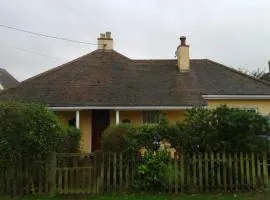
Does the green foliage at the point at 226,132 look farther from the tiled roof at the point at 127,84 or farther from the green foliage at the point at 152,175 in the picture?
the tiled roof at the point at 127,84

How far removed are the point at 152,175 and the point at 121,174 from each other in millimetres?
843

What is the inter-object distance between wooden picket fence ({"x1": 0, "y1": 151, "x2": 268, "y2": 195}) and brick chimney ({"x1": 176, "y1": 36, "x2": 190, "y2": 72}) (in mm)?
13799

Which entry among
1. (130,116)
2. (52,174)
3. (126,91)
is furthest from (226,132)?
(126,91)

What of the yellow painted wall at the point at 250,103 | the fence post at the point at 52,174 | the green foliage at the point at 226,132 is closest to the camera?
the fence post at the point at 52,174

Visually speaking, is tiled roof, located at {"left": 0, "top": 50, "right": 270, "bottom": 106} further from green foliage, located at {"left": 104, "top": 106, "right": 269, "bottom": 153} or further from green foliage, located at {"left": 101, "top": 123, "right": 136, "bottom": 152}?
green foliage, located at {"left": 104, "top": 106, "right": 269, "bottom": 153}

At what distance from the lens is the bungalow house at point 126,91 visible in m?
21.5

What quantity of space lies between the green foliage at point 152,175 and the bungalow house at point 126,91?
897 centimetres

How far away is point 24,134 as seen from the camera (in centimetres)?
1201

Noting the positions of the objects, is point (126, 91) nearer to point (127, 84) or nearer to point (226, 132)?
point (127, 84)

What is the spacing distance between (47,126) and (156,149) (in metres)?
3.09

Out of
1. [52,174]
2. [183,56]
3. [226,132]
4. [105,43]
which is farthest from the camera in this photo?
[105,43]

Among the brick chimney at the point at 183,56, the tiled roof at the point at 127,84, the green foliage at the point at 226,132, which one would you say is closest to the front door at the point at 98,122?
the tiled roof at the point at 127,84

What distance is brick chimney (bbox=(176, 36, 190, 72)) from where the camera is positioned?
25.6 meters

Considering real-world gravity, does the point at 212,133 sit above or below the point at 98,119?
below
